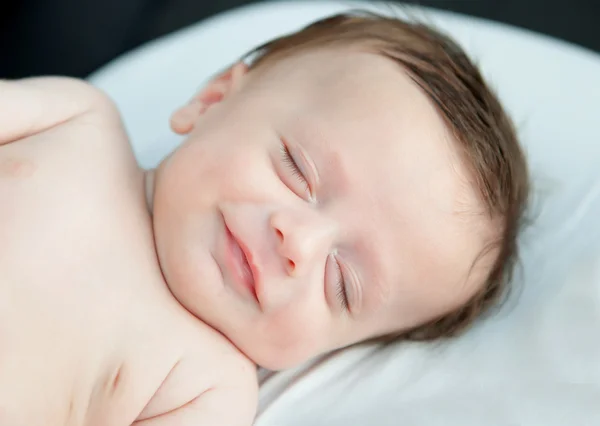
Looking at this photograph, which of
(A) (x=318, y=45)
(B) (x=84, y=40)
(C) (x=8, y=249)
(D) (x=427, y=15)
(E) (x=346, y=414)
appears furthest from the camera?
(B) (x=84, y=40)

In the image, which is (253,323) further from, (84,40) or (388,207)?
(84,40)

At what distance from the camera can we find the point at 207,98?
3.74 feet

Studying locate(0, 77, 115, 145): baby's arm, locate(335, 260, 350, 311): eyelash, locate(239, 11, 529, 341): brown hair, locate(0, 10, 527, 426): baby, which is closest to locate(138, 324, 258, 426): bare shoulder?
locate(0, 10, 527, 426): baby

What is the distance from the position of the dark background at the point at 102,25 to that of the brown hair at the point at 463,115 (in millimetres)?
785

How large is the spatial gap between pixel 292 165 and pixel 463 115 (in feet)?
0.83

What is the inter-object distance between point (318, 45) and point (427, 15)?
0.49 metres

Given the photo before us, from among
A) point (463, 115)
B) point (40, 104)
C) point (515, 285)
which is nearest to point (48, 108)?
point (40, 104)

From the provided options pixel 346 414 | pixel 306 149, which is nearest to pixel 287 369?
pixel 346 414

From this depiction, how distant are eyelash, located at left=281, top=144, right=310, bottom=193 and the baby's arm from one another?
0.30m

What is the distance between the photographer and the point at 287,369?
1.09 metres

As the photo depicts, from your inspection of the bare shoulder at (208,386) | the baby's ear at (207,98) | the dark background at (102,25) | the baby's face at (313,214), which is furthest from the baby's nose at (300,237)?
the dark background at (102,25)

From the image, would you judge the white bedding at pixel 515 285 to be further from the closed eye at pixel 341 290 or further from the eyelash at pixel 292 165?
the eyelash at pixel 292 165

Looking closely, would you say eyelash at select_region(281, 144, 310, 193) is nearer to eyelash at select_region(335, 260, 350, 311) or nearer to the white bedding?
eyelash at select_region(335, 260, 350, 311)

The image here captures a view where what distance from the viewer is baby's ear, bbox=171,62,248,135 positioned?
1102mm
